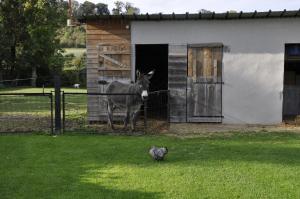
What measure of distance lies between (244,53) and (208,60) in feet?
3.61

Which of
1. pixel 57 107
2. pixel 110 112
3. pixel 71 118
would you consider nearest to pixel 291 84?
pixel 110 112

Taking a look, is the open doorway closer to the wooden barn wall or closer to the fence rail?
the fence rail

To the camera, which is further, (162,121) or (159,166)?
(162,121)

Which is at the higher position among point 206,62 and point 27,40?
point 27,40

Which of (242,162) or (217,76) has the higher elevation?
(217,76)

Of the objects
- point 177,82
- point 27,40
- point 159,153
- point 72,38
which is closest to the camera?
point 159,153

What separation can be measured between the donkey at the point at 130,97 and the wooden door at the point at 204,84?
7.26 feet

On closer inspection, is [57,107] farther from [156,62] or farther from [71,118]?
[156,62]

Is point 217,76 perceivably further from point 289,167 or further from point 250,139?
point 289,167

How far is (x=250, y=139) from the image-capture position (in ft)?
36.0

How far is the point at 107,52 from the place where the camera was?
14016 mm

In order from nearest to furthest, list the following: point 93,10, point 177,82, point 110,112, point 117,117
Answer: point 110,112
point 117,117
point 177,82
point 93,10

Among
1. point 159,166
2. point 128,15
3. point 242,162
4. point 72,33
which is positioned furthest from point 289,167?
point 72,33

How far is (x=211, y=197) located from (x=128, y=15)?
334 inches
